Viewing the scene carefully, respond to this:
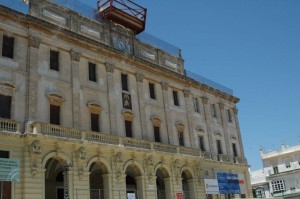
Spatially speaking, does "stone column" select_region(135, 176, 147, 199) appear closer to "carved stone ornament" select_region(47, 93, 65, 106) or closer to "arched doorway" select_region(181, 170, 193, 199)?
"arched doorway" select_region(181, 170, 193, 199)

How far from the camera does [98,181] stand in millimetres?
29438

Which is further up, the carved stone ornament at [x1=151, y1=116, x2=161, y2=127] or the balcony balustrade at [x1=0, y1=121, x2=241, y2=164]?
the carved stone ornament at [x1=151, y1=116, x2=161, y2=127]

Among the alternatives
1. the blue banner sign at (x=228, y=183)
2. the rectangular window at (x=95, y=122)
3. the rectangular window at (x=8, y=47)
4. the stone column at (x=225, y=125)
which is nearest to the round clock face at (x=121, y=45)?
the rectangular window at (x=95, y=122)

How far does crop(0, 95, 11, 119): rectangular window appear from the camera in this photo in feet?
74.9

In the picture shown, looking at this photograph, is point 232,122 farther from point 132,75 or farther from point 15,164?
point 15,164

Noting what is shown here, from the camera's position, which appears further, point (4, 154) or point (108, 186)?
point (108, 186)

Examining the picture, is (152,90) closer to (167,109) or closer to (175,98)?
(167,109)

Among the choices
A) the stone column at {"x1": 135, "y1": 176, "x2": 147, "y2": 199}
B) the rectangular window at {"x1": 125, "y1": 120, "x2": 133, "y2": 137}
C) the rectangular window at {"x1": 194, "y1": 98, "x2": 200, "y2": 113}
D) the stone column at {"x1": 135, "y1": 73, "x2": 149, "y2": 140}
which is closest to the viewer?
the stone column at {"x1": 135, "y1": 176, "x2": 147, "y2": 199}

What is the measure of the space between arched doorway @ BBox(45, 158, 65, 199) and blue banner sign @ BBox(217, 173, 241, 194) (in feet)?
52.8

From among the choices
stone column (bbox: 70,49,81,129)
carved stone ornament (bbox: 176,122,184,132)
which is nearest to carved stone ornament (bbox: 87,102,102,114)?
stone column (bbox: 70,49,81,129)

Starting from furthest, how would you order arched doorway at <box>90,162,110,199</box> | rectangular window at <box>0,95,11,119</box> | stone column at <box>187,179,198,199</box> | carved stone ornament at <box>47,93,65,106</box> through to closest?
stone column at <box>187,179,198,199</box>, arched doorway at <box>90,162,110,199</box>, carved stone ornament at <box>47,93,65,106</box>, rectangular window at <box>0,95,11,119</box>

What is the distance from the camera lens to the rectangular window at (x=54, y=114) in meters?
25.3

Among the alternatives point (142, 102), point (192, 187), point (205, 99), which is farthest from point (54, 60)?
point (205, 99)

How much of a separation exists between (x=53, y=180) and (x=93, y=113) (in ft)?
18.0
